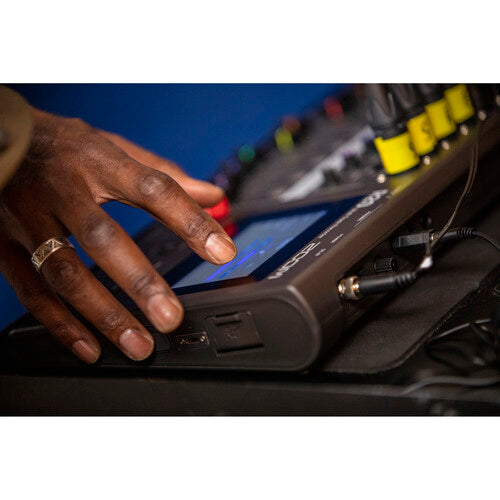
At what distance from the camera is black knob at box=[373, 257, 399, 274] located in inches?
33.2

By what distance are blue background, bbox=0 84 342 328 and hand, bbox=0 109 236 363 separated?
20.9 inches

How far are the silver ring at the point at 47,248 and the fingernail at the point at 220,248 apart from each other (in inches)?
7.8

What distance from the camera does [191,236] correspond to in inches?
33.9

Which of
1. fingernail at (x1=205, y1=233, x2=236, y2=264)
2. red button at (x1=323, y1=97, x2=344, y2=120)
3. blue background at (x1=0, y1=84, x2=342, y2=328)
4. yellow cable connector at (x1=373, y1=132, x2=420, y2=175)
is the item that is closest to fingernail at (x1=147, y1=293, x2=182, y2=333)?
fingernail at (x1=205, y1=233, x2=236, y2=264)

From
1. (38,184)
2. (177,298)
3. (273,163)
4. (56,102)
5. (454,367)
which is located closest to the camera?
(454,367)

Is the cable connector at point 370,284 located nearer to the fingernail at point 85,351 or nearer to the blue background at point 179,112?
the fingernail at point 85,351

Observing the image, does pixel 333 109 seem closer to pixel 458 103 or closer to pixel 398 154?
pixel 458 103

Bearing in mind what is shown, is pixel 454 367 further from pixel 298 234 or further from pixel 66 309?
pixel 66 309

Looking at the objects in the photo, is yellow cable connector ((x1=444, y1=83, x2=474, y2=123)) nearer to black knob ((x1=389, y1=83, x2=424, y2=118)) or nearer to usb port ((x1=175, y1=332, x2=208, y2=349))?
black knob ((x1=389, y1=83, x2=424, y2=118))

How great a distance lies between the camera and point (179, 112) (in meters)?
2.11

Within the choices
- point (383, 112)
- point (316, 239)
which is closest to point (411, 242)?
point (316, 239)

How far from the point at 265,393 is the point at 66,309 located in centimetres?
32

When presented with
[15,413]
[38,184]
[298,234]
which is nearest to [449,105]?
[298,234]

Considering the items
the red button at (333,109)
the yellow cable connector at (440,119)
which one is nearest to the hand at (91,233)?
the yellow cable connector at (440,119)
